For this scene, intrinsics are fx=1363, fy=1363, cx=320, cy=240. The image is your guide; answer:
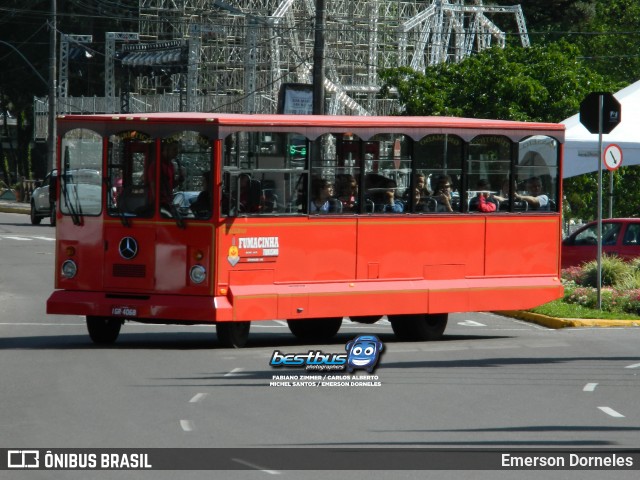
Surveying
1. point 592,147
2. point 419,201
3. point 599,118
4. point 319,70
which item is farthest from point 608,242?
point 419,201

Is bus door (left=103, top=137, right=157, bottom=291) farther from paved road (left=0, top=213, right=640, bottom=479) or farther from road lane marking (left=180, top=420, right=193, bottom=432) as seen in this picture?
road lane marking (left=180, top=420, right=193, bottom=432)

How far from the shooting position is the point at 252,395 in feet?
42.5

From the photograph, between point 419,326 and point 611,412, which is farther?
point 419,326

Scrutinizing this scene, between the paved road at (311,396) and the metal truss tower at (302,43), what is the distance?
39502 millimetres

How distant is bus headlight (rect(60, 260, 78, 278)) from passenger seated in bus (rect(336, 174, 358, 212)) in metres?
3.54

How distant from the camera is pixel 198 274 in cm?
1667

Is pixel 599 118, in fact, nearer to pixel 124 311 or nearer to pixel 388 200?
pixel 388 200

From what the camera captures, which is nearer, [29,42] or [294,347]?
[294,347]

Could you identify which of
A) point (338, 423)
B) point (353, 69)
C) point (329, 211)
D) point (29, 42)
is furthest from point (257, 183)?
point (29, 42)

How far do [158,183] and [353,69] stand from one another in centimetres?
4953

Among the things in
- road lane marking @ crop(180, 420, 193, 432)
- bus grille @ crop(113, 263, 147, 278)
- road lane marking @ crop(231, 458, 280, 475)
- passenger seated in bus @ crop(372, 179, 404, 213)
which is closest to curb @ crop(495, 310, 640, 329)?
passenger seated in bus @ crop(372, 179, 404, 213)

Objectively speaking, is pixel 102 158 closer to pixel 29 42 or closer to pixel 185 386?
pixel 185 386

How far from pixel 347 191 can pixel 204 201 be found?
2.12 m

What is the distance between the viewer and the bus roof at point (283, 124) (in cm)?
1678
